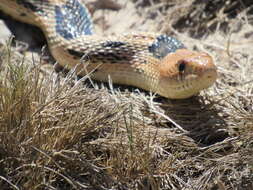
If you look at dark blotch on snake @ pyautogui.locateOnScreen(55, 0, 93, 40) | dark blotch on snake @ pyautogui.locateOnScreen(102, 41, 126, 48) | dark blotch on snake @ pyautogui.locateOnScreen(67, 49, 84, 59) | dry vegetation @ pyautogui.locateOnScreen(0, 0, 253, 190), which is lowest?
dry vegetation @ pyautogui.locateOnScreen(0, 0, 253, 190)

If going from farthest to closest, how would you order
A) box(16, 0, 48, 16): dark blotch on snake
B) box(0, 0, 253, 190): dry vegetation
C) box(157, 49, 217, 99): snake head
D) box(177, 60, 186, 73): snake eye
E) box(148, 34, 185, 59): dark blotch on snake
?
box(16, 0, 48, 16): dark blotch on snake → box(148, 34, 185, 59): dark blotch on snake → box(177, 60, 186, 73): snake eye → box(157, 49, 217, 99): snake head → box(0, 0, 253, 190): dry vegetation

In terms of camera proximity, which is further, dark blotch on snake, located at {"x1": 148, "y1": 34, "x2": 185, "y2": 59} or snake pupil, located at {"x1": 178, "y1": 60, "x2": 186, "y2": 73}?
dark blotch on snake, located at {"x1": 148, "y1": 34, "x2": 185, "y2": 59}

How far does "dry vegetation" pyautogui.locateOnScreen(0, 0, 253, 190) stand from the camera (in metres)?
4.19

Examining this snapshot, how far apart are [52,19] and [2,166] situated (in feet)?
6.91

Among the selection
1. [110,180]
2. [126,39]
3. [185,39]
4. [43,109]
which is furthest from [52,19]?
[110,180]

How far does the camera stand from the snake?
15.7 feet

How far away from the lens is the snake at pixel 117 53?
479 cm

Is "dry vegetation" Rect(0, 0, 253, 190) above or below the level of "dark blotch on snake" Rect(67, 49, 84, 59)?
below

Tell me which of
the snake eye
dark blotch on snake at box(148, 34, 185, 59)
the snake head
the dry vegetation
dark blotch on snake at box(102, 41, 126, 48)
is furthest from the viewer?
dark blotch on snake at box(102, 41, 126, 48)

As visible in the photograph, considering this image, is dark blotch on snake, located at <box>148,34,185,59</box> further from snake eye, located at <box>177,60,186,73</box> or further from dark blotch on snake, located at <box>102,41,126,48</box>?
snake eye, located at <box>177,60,186,73</box>

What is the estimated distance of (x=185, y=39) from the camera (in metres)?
6.25

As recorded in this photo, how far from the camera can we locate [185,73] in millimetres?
4770

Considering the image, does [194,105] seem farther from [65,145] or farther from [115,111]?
[65,145]

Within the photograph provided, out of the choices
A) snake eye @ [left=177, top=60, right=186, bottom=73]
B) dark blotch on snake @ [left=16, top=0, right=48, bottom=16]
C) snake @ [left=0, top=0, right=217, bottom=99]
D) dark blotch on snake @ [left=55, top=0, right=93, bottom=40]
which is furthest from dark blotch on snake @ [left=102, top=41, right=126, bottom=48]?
dark blotch on snake @ [left=16, top=0, right=48, bottom=16]
